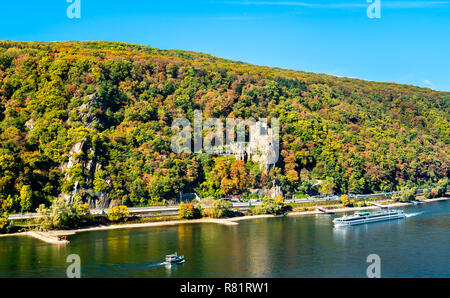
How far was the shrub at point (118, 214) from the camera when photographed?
3206 inches

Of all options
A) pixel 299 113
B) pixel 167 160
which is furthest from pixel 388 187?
pixel 167 160

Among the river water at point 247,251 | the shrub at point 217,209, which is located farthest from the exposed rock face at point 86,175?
the shrub at point 217,209

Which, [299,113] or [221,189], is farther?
[299,113]

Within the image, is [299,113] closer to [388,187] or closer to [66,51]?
[388,187]

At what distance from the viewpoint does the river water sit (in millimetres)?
50438

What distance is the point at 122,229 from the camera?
78.0 metres

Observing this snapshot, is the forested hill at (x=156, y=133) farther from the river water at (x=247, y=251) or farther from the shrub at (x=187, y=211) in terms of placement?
the river water at (x=247, y=251)

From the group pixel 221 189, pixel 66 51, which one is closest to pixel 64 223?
pixel 221 189

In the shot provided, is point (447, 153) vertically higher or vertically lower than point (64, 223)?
higher

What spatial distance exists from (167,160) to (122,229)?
88.4 feet

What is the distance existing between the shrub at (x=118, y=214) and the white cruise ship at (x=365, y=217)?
38.9 m
